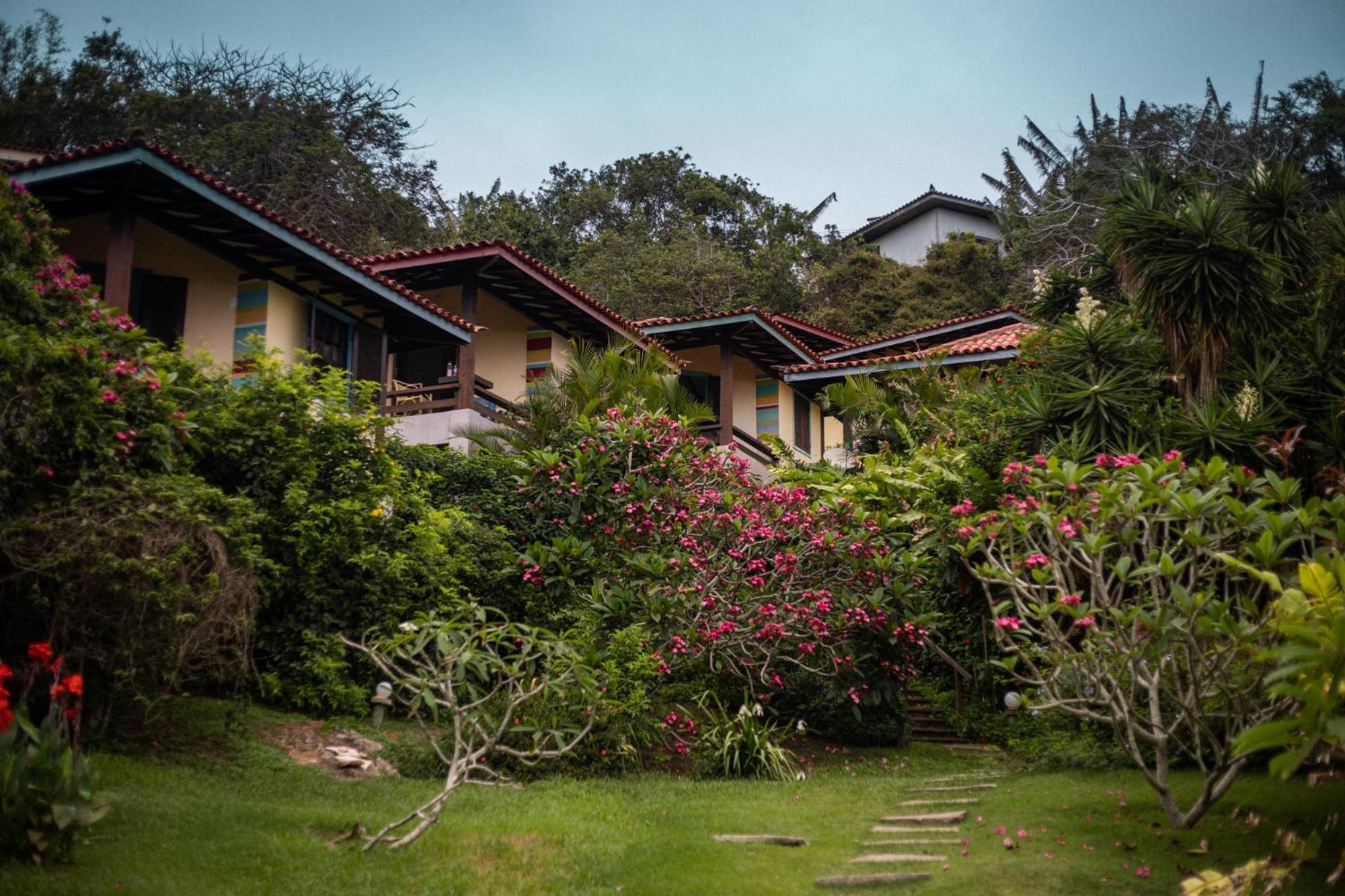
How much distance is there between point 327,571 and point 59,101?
23650mm

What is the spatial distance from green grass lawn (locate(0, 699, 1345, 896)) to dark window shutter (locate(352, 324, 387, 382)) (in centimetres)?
917

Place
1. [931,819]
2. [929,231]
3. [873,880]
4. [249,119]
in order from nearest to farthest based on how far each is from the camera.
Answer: [873,880]
[931,819]
[249,119]
[929,231]

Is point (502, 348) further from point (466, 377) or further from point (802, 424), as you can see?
point (802, 424)

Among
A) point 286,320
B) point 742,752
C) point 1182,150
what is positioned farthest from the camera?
point 1182,150

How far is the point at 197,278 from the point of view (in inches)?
630

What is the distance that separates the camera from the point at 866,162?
30734 millimetres

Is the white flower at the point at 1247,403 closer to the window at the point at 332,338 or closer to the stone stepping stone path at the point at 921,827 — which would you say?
the stone stepping stone path at the point at 921,827

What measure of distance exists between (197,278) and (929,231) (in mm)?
31580

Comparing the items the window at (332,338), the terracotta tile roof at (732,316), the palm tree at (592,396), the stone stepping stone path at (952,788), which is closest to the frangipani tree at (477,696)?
the stone stepping stone path at (952,788)

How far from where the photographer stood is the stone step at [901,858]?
7.50 metres

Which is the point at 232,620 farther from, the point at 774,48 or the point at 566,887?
the point at 774,48

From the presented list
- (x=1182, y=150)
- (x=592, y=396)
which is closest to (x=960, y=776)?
(x=592, y=396)

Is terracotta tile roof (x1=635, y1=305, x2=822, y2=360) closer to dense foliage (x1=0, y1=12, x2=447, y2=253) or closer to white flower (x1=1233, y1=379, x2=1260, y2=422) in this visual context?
dense foliage (x1=0, y1=12, x2=447, y2=253)

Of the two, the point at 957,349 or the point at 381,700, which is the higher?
the point at 957,349
